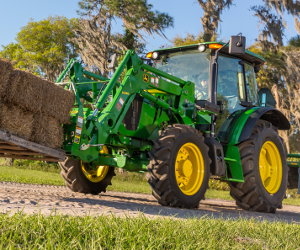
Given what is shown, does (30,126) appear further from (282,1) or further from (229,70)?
(282,1)

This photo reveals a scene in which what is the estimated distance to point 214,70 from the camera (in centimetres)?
749

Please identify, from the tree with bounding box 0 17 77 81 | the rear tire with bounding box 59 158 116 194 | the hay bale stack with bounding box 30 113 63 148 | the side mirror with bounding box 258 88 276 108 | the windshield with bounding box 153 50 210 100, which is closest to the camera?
the hay bale stack with bounding box 30 113 63 148

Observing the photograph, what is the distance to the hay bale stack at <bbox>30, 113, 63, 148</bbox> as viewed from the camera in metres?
5.29

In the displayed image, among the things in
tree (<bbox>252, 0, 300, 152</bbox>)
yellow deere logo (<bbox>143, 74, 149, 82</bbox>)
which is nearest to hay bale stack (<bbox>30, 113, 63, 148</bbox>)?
yellow deere logo (<bbox>143, 74, 149, 82</bbox>)

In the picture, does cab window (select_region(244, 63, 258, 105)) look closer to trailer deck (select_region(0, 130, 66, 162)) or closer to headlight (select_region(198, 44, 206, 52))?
headlight (select_region(198, 44, 206, 52))

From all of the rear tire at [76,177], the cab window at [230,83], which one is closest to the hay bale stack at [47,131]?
the rear tire at [76,177]

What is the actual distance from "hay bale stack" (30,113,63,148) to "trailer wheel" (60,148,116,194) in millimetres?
2058

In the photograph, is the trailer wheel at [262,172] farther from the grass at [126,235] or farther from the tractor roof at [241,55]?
the grass at [126,235]

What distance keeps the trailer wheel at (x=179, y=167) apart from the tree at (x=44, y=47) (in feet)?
66.5

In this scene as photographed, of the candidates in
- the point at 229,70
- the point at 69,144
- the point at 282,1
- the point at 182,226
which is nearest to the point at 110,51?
the point at 282,1

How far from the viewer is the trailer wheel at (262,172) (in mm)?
7367

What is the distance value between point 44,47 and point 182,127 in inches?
935

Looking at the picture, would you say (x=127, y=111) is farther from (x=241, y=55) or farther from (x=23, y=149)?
(x=241, y=55)

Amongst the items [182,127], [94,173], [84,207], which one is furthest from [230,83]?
[84,207]
